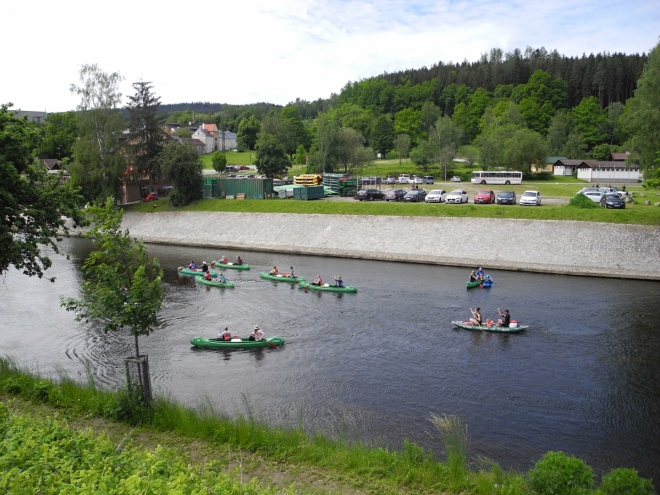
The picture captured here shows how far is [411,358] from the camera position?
24.2m

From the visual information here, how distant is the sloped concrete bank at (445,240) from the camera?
40375mm

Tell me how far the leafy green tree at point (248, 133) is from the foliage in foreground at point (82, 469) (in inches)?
5496

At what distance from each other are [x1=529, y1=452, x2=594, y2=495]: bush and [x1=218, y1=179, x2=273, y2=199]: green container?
5549 centimetres

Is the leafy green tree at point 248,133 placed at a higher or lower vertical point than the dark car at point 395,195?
higher

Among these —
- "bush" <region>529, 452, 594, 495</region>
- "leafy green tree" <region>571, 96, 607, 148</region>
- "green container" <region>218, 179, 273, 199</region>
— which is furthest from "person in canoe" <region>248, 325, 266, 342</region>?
"leafy green tree" <region>571, 96, 607, 148</region>

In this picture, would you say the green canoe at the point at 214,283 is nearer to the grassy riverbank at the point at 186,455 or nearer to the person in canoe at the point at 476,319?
the person in canoe at the point at 476,319

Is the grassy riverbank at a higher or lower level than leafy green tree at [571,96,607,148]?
lower

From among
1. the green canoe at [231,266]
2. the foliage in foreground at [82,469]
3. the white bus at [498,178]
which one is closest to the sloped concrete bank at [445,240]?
the green canoe at [231,266]

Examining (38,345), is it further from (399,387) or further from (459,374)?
(459,374)

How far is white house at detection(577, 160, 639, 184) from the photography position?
87.8 m

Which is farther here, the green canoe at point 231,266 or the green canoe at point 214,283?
the green canoe at point 231,266

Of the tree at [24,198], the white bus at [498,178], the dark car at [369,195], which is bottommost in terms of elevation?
the dark car at [369,195]

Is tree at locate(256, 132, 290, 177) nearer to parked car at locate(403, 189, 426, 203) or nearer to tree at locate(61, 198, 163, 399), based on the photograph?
parked car at locate(403, 189, 426, 203)

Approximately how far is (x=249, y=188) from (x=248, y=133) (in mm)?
86206
